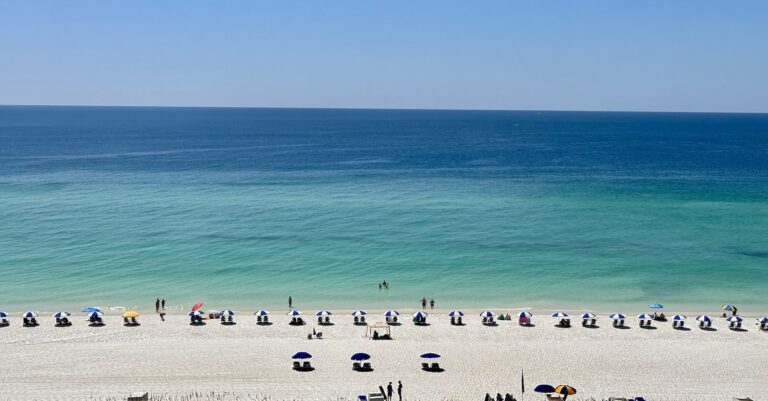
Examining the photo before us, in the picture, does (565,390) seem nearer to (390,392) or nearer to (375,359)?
(390,392)

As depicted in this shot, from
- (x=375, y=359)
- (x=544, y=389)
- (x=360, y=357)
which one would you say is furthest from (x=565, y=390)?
(x=375, y=359)

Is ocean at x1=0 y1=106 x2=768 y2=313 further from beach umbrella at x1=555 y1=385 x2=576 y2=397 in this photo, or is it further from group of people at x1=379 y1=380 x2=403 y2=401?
beach umbrella at x1=555 y1=385 x2=576 y2=397

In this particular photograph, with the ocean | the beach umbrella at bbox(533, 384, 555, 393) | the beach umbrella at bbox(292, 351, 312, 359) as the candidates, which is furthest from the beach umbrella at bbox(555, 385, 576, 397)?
the ocean

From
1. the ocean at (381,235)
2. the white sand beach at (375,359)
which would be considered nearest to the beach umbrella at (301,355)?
the white sand beach at (375,359)

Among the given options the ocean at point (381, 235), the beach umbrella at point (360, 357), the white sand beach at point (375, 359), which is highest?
the ocean at point (381, 235)

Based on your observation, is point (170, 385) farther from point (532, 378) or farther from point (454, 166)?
point (454, 166)

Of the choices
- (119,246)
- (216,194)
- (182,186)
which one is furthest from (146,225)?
(182,186)

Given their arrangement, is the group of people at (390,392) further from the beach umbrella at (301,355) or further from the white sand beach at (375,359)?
the beach umbrella at (301,355)
